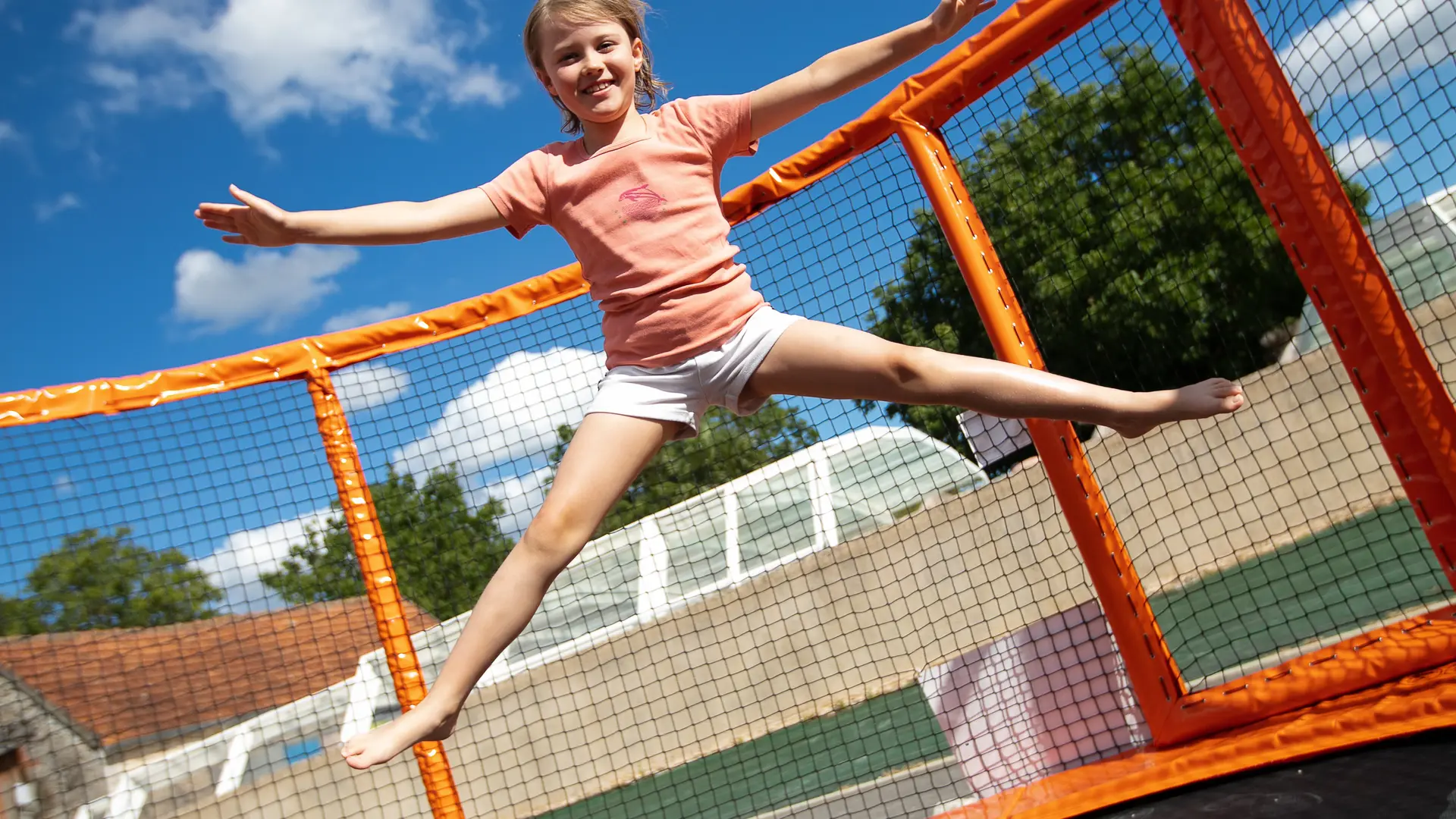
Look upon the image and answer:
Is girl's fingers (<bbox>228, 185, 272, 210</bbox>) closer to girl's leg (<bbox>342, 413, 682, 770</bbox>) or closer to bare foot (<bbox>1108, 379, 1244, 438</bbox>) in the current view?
girl's leg (<bbox>342, 413, 682, 770</bbox>)

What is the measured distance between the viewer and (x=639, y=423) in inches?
68.2

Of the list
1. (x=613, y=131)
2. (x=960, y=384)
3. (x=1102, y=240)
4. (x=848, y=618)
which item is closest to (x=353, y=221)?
(x=613, y=131)

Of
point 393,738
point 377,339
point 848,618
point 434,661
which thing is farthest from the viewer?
point 848,618

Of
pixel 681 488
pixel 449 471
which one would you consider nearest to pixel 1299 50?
pixel 449 471

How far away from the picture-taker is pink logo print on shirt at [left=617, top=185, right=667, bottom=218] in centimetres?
181

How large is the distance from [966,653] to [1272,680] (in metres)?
0.69

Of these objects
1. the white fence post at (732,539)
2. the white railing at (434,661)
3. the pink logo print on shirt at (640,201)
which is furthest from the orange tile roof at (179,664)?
the pink logo print on shirt at (640,201)

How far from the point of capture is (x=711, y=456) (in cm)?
447

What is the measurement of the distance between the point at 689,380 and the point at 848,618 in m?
2.91

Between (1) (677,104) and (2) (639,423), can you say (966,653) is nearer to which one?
(2) (639,423)

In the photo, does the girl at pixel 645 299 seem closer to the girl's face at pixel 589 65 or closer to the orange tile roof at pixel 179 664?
the girl's face at pixel 589 65

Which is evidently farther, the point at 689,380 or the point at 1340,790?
the point at 689,380

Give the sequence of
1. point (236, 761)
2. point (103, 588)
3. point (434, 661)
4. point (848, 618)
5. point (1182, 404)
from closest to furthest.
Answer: point (1182, 404) < point (103, 588) < point (236, 761) < point (434, 661) < point (848, 618)

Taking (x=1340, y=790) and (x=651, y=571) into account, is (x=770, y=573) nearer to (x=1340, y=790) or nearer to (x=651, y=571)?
(x=651, y=571)
